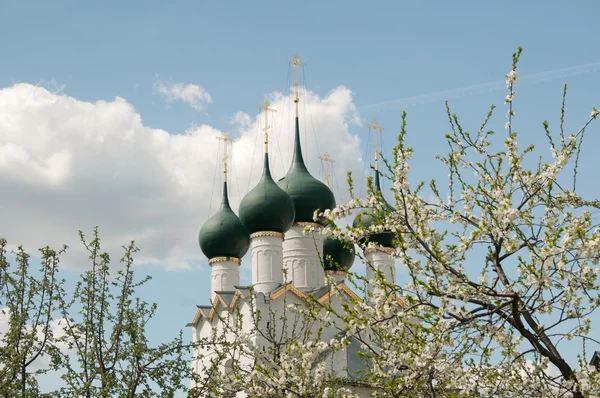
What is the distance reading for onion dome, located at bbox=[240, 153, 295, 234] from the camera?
1024 inches

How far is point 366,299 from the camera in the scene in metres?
7.62

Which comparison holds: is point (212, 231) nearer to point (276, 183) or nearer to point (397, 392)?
point (276, 183)

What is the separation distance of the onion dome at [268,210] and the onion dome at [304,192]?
40.9 inches

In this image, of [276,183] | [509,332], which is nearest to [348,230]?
[509,332]

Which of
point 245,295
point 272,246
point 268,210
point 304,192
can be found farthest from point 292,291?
point 304,192

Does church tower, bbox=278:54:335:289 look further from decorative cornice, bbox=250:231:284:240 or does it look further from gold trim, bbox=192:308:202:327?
gold trim, bbox=192:308:202:327

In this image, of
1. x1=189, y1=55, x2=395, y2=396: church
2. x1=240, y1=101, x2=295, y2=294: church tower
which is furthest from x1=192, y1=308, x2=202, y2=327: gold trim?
x1=240, y1=101, x2=295, y2=294: church tower

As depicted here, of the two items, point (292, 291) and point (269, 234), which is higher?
point (269, 234)

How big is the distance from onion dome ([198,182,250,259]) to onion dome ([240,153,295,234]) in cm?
143

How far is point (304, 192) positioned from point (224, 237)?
126 inches

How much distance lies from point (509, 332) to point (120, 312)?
4640 millimetres

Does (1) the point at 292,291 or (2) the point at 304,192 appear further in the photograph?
(2) the point at 304,192

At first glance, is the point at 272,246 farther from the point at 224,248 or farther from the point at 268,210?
the point at 224,248

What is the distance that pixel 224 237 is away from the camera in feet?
91.5
